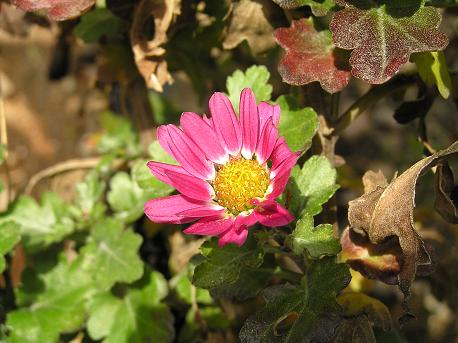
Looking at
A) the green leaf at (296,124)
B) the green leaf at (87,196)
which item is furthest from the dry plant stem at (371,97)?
the green leaf at (87,196)

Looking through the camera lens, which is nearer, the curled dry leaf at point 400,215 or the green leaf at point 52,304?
the curled dry leaf at point 400,215

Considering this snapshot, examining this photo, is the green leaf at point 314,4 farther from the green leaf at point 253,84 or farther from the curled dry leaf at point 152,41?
the curled dry leaf at point 152,41

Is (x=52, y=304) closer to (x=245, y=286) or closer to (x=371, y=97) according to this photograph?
(x=245, y=286)

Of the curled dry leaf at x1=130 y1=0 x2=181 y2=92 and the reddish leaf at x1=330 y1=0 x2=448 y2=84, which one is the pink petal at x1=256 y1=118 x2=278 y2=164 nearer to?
the reddish leaf at x1=330 y1=0 x2=448 y2=84

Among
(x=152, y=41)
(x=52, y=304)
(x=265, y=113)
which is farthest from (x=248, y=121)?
(x=52, y=304)

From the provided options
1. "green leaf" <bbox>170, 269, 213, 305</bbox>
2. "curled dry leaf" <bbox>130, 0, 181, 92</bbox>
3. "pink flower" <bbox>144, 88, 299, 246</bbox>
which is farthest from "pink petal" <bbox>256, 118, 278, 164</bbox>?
"green leaf" <bbox>170, 269, 213, 305</bbox>
